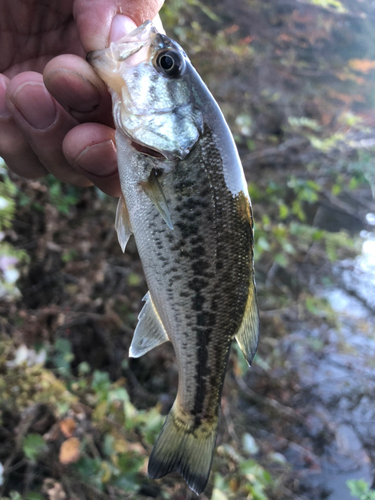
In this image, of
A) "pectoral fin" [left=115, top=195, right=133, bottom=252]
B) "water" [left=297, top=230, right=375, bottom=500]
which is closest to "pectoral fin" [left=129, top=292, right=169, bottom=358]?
"pectoral fin" [left=115, top=195, right=133, bottom=252]

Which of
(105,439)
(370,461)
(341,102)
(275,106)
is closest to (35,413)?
(105,439)

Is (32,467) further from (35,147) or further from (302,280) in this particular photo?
(302,280)

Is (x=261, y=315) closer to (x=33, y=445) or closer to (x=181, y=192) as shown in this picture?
(x=33, y=445)

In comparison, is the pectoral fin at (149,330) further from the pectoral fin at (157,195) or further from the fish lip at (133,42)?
the fish lip at (133,42)

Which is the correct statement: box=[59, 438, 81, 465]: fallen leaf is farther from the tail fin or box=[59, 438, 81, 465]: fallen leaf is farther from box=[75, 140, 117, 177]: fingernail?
box=[75, 140, 117, 177]: fingernail

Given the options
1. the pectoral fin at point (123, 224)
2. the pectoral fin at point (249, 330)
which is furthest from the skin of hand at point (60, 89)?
the pectoral fin at point (249, 330)

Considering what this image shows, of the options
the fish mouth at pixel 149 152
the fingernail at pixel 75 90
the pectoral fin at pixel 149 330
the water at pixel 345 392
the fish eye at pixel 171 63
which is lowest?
the water at pixel 345 392

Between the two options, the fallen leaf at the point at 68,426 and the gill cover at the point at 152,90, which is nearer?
the gill cover at the point at 152,90
